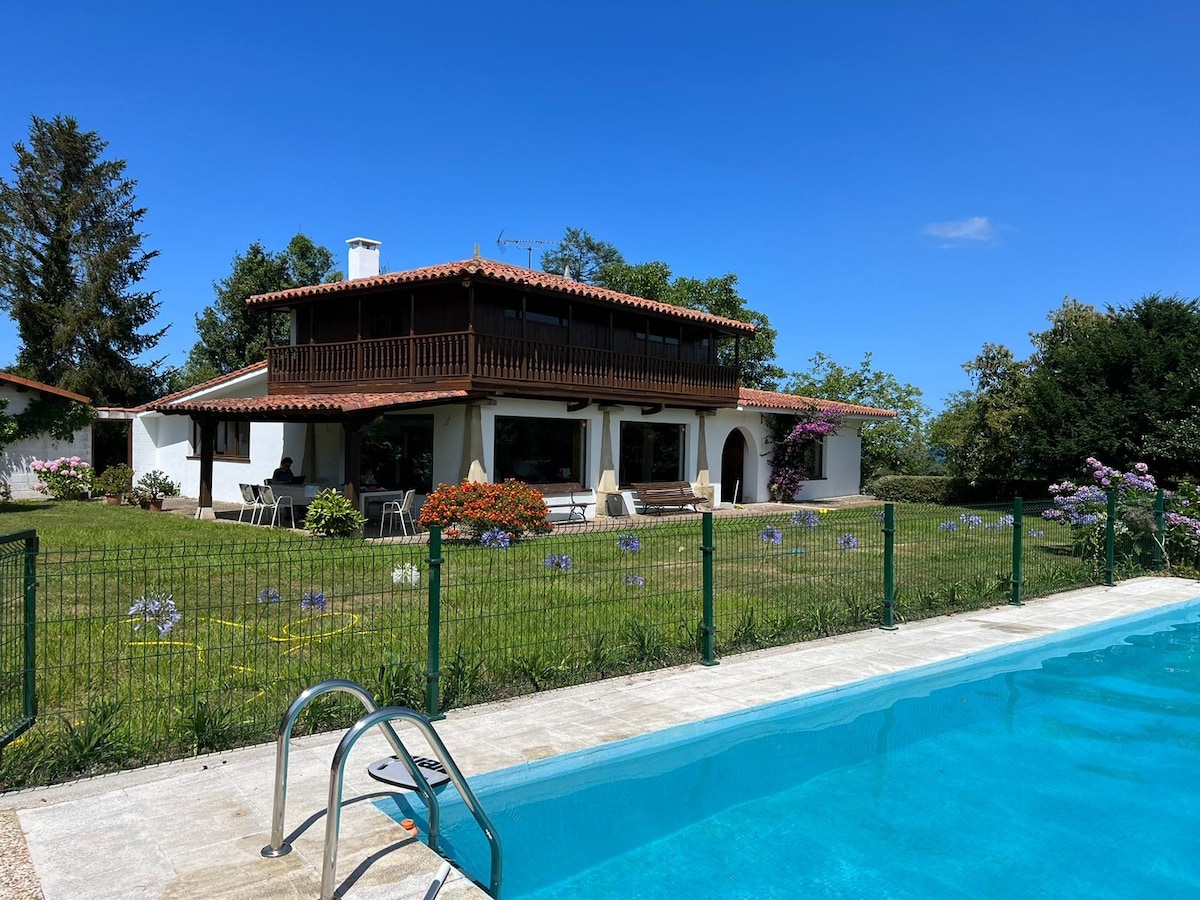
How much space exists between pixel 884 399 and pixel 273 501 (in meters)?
27.4

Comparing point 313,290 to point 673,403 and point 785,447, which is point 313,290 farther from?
point 785,447

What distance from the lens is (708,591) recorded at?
7.38 m

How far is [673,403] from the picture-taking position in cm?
2259

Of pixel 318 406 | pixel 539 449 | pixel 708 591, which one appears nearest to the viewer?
pixel 708 591

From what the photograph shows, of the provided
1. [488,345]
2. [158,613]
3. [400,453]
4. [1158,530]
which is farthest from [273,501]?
[1158,530]

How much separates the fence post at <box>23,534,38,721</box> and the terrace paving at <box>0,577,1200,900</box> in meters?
0.68

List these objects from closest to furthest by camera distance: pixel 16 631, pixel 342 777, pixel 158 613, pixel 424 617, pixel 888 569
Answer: pixel 342 777, pixel 16 631, pixel 158 613, pixel 424 617, pixel 888 569

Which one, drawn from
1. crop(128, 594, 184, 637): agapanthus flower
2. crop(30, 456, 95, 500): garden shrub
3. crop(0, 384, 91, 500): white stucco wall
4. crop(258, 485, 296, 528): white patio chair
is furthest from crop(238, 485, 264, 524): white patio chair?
crop(128, 594, 184, 637): agapanthus flower

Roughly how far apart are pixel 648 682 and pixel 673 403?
52.9 feet

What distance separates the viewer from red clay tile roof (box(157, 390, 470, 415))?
16.2m

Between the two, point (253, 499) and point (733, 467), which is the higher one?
point (733, 467)

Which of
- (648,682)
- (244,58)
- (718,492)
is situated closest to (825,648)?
(648,682)

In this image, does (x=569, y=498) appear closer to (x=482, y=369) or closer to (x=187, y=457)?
(x=482, y=369)

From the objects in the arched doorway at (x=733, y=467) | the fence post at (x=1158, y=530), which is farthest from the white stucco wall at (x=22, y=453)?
the fence post at (x=1158, y=530)
